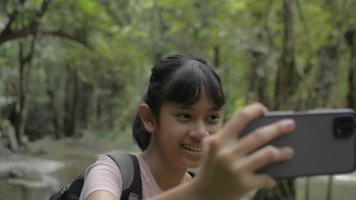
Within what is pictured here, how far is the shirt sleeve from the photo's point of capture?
4.56 ft

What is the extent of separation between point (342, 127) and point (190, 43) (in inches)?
575

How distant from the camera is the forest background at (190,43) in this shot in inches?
326

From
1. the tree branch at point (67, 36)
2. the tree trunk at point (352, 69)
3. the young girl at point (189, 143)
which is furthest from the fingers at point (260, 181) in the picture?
the tree trunk at point (352, 69)

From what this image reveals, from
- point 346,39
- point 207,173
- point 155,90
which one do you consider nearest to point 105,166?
point 155,90

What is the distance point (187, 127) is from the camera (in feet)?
5.01

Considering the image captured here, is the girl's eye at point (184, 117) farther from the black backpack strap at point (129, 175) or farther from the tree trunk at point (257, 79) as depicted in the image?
the tree trunk at point (257, 79)

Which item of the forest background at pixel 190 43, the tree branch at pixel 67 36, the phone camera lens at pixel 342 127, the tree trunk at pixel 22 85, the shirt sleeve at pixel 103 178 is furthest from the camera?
the tree trunk at pixel 22 85

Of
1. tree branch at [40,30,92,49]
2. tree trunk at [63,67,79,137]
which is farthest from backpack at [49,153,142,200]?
tree trunk at [63,67,79,137]

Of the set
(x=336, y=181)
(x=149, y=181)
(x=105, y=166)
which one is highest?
(x=105, y=166)

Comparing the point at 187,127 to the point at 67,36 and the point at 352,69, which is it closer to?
the point at 67,36

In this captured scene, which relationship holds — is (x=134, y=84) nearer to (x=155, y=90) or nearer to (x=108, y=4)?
(x=108, y=4)

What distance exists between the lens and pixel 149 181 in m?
1.65

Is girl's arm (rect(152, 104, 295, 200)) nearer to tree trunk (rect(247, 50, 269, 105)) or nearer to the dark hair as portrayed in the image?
the dark hair

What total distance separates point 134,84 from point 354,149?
25.4 meters
